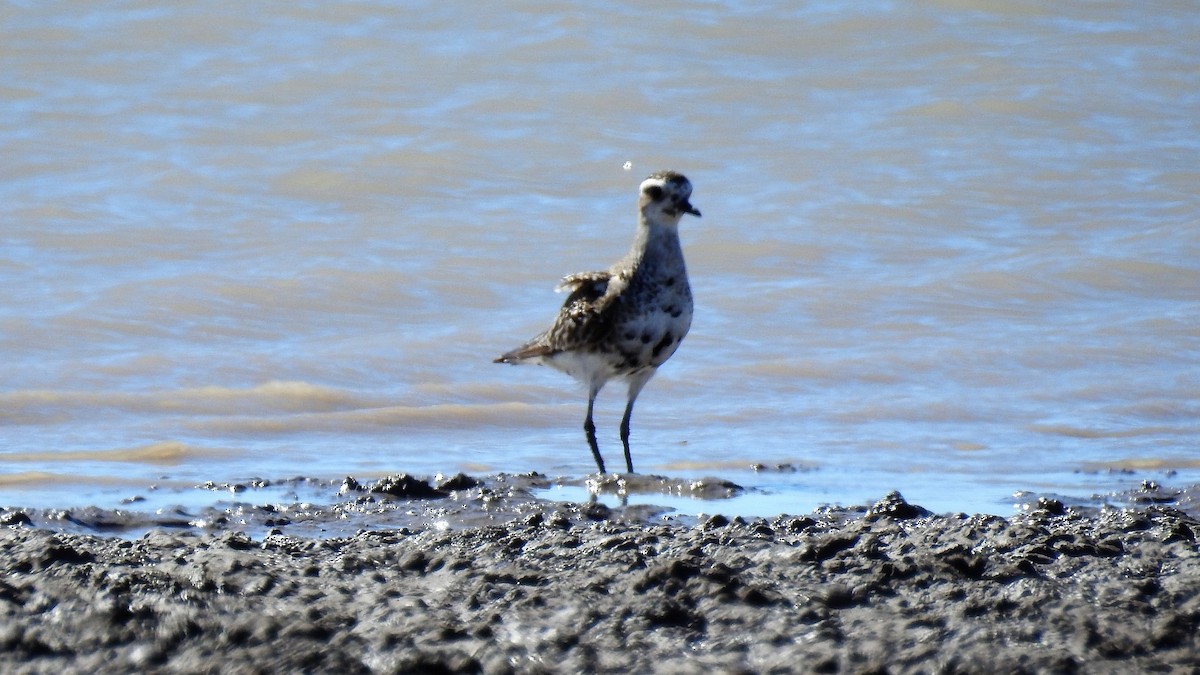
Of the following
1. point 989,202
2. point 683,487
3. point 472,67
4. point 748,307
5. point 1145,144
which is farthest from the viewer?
point 472,67

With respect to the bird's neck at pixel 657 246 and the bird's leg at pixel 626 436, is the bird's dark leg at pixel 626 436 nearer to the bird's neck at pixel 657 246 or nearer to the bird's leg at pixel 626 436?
the bird's leg at pixel 626 436

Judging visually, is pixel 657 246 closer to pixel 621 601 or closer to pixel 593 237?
pixel 621 601

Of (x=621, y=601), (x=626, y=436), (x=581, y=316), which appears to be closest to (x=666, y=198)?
(x=581, y=316)

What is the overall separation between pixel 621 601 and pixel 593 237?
26.4 feet

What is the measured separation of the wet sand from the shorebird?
2.36m

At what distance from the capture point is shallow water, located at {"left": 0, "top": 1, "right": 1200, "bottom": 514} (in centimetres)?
768

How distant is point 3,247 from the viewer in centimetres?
1118

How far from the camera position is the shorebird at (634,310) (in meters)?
→ 7.00

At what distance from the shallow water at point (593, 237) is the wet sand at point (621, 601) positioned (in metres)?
1.61

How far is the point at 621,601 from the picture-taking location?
385 centimetres

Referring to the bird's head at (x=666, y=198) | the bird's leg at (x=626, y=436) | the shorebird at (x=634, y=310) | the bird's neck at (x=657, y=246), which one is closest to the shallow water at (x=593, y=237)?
the bird's leg at (x=626, y=436)

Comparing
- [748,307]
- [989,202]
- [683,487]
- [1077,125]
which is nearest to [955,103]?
[1077,125]

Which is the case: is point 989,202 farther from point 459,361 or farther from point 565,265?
point 459,361

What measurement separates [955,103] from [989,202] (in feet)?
8.39
